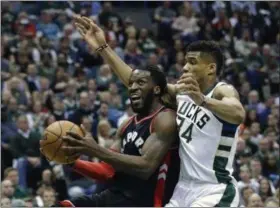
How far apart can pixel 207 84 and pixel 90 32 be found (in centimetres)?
147

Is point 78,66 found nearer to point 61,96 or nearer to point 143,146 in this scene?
point 61,96

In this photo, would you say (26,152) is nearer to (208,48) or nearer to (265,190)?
(265,190)

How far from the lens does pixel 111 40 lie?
21797 mm

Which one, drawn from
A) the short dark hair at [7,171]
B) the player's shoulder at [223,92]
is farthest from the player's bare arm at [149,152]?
the short dark hair at [7,171]

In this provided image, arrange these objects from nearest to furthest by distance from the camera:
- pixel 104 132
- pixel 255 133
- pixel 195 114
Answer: pixel 195 114
pixel 104 132
pixel 255 133

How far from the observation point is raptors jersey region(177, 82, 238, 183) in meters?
9.30

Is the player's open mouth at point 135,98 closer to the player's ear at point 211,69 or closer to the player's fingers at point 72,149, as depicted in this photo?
the player's ear at point 211,69

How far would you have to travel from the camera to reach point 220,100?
30.0ft

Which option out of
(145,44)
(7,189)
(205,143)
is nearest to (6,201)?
(7,189)

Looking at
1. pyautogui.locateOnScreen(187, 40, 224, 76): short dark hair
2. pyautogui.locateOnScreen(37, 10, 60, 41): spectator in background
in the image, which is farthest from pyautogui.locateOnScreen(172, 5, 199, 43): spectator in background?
pyautogui.locateOnScreen(187, 40, 224, 76): short dark hair

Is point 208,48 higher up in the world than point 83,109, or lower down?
higher up

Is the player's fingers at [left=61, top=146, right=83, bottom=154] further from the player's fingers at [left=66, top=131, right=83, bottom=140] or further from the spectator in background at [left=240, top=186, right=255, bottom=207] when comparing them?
the spectator in background at [left=240, top=186, right=255, bottom=207]

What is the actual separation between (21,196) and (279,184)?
14.8ft

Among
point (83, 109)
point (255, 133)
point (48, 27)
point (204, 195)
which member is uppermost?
point (204, 195)
